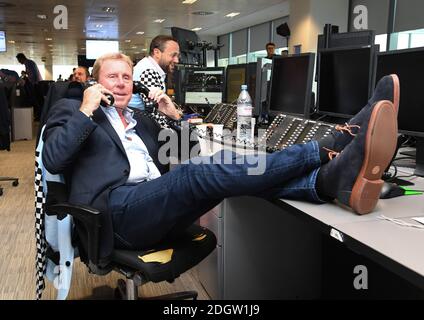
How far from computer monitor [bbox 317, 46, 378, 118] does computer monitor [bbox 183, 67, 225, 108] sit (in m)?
1.29

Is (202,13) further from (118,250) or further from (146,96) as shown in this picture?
(118,250)

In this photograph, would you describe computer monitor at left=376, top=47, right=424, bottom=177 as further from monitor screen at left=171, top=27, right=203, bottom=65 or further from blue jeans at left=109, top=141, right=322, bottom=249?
monitor screen at left=171, top=27, right=203, bottom=65

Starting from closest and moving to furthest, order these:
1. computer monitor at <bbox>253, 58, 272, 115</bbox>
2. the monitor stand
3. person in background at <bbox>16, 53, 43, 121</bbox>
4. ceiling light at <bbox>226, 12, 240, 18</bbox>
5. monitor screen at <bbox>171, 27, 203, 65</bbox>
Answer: the monitor stand, computer monitor at <bbox>253, 58, 272, 115</bbox>, monitor screen at <bbox>171, 27, 203, 65</bbox>, person in background at <bbox>16, 53, 43, 121</bbox>, ceiling light at <bbox>226, 12, 240, 18</bbox>

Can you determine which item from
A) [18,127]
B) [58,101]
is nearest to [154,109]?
[58,101]

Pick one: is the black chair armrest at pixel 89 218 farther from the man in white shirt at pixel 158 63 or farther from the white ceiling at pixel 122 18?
the white ceiling at pixel 122 18

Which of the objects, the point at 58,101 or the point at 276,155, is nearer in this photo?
the point at 276,155

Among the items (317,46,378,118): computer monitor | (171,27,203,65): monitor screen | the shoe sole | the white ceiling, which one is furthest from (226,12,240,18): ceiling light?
the shoe sole

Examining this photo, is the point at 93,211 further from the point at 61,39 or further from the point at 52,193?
the point at 61,39

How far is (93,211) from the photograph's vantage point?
4.98 feet

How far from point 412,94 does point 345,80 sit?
44 centimetres

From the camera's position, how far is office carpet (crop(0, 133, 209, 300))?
2359mm

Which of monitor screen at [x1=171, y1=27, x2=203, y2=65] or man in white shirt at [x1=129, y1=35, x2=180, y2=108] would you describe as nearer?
man in white shirt at [x1=129, y1=35, x2=180, y2=108]

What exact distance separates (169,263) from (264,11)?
9988mm

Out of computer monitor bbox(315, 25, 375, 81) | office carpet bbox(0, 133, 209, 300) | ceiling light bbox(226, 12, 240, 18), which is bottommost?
office carpet bbox(0, 133, 209, 300)
